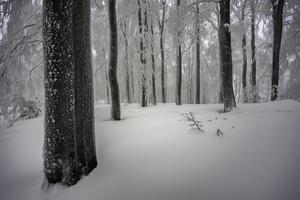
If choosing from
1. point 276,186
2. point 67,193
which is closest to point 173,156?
point 276,186

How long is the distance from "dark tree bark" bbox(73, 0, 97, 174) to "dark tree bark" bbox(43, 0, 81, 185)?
0.20m

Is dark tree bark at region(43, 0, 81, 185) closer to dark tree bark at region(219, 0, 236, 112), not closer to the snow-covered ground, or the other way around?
the snow-covered ground

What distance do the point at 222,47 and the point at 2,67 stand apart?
658 cm

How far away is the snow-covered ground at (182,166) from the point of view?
2414mm

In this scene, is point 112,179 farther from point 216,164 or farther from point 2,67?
point 2,67

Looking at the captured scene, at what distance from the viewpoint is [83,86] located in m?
3.01

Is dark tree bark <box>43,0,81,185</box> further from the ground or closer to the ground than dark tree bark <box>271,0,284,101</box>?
closer to the ground

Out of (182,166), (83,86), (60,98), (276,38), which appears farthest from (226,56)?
(60,98)

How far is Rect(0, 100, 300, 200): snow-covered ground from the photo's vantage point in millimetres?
2414

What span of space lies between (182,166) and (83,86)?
1.98m

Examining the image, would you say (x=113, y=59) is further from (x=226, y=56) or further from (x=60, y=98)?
(x=226, y=56)

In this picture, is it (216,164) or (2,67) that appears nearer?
(216,164)

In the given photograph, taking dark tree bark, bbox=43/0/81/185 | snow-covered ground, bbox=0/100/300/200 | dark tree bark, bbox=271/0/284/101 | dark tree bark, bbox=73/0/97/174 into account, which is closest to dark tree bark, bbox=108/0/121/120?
snow-covered ground, bbox=0/100/300/200

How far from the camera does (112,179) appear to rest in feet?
9.10
